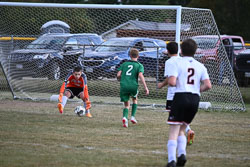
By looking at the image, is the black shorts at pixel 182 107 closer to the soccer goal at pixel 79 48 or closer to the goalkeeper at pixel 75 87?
the goalkeeper at pixel 75 87

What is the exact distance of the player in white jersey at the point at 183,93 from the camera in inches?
236

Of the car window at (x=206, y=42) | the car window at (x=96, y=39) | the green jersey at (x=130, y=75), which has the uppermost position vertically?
the car window at (x=206, y=42)

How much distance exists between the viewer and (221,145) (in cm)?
772

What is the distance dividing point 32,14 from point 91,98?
10.8ft

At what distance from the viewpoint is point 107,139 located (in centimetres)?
798

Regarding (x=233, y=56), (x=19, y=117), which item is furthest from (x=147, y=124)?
(x=233, y=56)

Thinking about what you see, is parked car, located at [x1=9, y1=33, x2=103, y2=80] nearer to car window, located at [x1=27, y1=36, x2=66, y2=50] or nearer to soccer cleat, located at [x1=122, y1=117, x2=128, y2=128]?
car window, located at [x1=27, y1=36, x2=66, y2=50]

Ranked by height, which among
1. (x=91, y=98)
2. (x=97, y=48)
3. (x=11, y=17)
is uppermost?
(x=11, y=17)

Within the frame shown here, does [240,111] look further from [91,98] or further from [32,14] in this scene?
[32,14]

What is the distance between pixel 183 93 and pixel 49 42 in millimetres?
10474

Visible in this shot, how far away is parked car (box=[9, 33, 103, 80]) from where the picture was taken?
1510cm

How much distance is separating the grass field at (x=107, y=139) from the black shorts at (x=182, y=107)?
615mm

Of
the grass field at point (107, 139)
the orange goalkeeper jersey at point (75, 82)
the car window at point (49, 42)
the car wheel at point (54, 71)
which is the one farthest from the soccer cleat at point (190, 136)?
the car window at point (49, 42)

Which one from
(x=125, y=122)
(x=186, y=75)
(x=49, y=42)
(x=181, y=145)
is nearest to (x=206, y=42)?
(x=125, y=122)
